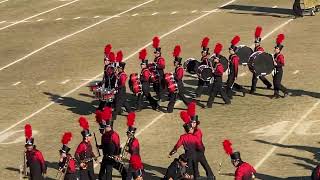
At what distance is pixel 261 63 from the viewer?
2666 centimetres

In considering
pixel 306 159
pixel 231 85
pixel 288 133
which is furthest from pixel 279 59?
pixel 306 159

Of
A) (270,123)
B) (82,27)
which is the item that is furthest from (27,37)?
(270,123)

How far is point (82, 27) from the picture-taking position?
129 feet

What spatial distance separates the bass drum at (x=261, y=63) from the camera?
26.6 meters

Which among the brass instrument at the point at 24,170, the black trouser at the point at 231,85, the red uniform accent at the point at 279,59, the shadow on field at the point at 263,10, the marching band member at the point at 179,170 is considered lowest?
the brass instrument at the point at 24,170

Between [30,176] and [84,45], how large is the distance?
1648 cm

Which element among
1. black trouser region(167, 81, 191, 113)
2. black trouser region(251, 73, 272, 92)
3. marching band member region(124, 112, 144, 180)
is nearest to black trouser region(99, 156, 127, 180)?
marching band member region(124, 112, 144, 180)

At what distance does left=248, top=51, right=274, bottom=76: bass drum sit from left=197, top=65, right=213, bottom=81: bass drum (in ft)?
4.39

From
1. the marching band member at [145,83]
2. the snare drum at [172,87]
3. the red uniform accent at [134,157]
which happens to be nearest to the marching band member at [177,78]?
the snare drum at [172,87]

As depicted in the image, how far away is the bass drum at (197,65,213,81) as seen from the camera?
2628cm

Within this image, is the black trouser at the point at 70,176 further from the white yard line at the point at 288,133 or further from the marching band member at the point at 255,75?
the marching band member at the point at 255,75

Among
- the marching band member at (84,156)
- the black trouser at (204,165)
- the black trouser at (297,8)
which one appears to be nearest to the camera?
the marching band member at (84,156)

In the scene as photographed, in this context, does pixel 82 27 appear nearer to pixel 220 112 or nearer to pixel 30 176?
pixel 220 112

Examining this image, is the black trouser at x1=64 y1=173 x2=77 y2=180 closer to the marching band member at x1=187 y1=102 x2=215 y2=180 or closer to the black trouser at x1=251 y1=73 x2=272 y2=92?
the marching band member at x1=187 y1=102 x2=215 y2=180
